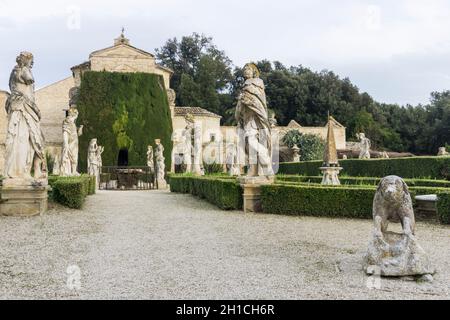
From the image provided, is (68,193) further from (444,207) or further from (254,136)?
(444,207)

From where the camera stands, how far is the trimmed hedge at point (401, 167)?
1830 centimetres

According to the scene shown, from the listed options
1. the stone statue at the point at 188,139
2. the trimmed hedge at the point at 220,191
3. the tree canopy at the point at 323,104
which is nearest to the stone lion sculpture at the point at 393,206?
the trimmed hedge at the point at 220,191

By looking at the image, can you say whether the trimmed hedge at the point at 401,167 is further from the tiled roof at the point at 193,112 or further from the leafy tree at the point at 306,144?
the tiled roof at the point at 193,112

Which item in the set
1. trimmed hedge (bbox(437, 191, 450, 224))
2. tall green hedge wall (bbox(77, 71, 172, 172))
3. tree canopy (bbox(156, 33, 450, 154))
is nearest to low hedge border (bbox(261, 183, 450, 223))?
trimmed hedge (bbox(437, 191, 450, 224))

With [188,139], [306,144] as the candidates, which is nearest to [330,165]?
[188,139]

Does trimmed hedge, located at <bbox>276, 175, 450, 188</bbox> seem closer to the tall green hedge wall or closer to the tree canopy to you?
the tall green hedge wall

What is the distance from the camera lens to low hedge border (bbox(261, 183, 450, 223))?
30.9 feet

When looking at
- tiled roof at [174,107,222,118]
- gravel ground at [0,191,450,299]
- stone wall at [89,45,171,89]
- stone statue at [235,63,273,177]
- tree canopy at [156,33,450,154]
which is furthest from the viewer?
tree canopy at [156,33,450,154]

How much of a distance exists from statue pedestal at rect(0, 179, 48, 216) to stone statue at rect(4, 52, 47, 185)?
0.10 metres

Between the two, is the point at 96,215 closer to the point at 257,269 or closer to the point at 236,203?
the point at 236,203

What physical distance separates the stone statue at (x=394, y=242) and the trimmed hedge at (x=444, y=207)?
4.47m

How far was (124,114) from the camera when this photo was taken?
117ft

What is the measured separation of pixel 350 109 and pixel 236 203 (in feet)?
145

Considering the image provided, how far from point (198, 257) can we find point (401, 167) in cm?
1661
